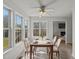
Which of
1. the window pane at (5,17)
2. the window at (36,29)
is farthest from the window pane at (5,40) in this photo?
the window at (36,29)

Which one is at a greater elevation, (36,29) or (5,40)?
(36,29)

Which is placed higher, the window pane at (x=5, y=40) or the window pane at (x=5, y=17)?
the window pane at (x=5, y=17)

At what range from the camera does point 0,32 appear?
→ 0.82 m

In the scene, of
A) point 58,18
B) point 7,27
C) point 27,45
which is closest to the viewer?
point 7,27

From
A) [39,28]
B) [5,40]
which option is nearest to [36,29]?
[39,28]

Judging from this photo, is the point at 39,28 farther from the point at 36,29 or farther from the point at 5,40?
the point at 5,40

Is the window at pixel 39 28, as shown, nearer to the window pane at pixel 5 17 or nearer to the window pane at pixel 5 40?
the window pane at pixel 5 17

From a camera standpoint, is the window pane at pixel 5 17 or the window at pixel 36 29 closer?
the window pane at pixel 5 17

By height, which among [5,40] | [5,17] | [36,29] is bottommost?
[5,40]

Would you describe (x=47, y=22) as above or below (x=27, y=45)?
above

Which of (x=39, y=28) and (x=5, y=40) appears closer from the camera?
(x=5, y=40)
